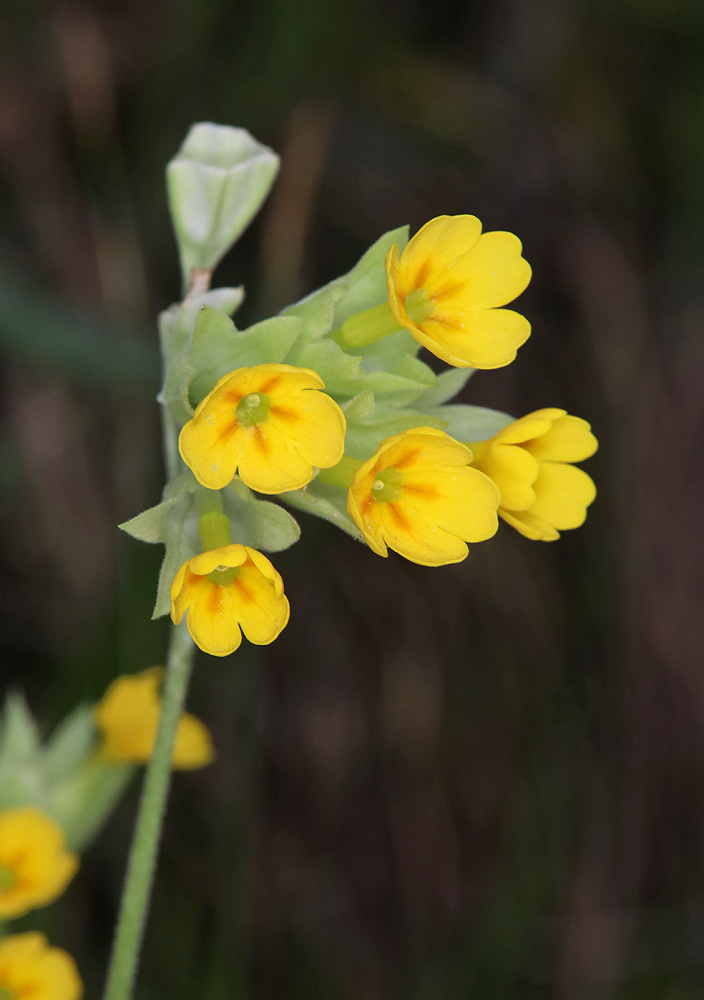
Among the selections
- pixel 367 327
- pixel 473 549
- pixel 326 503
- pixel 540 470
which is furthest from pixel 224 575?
pixel 473 549

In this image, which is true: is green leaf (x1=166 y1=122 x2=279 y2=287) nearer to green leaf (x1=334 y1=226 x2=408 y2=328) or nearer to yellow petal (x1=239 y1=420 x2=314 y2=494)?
green leaf (x1=334 y1=226 x2=408 y2=328)

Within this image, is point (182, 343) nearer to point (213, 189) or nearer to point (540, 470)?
point (213, 189)

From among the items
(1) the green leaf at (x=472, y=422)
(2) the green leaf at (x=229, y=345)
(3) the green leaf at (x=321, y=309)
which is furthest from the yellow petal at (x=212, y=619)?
(1) the green leaf at (x=472, y=422)

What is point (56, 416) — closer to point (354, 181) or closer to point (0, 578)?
point (0, 578)

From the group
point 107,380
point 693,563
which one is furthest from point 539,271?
point 107,380

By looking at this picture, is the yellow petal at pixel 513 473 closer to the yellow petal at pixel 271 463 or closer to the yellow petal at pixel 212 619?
the yellow petal at pixel 271 463

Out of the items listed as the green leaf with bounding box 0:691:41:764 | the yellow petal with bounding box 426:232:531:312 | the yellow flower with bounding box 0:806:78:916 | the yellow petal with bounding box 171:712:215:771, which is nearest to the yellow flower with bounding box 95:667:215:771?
the yellow petal with bounding box 171:712:215:771
